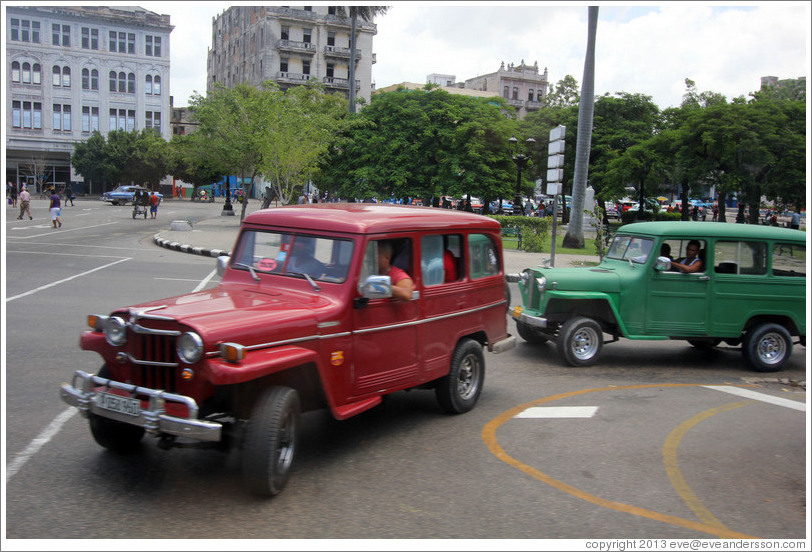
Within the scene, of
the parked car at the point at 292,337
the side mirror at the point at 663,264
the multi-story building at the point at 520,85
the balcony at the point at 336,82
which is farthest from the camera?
the multi-story building at the point at 520,85

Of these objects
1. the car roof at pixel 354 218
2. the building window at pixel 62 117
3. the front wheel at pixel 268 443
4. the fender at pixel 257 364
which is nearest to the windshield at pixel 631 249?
the car roof at pixel 354 218

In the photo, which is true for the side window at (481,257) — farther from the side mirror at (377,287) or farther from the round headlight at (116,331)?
the round headlight at (116,331)

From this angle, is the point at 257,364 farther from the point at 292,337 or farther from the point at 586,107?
the point at 586,107

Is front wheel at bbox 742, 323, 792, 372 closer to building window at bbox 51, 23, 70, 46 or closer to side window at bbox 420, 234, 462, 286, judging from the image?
side window at bbox 420, 234, 462, 286

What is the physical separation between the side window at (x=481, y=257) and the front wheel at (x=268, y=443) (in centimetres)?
301

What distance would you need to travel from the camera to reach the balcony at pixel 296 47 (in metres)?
77.2

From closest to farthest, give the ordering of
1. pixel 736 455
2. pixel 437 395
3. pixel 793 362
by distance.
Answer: pixel 736 455
pixel 437 395
pixel 793 362

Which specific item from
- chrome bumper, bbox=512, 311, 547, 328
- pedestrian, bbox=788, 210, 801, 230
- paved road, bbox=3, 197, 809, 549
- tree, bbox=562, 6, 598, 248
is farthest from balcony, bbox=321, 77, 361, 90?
paved road, bbox=3, 197, 809, 549

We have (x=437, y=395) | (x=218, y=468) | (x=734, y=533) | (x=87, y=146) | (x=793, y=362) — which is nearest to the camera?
(x=734, y=533)

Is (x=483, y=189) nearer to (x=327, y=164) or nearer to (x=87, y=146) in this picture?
(x=327, y=164)

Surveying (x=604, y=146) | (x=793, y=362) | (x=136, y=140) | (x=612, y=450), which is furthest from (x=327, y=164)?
(x=136, y=140)

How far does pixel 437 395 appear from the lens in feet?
22.5

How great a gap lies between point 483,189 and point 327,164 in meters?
8.77

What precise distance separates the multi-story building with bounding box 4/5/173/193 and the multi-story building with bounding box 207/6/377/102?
11292 millimetres
